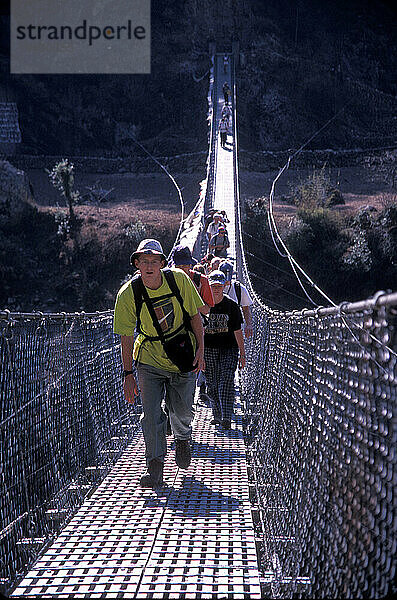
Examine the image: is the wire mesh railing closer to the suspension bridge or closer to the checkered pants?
the suspension bridge

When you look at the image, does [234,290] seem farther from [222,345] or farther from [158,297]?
[158,297]

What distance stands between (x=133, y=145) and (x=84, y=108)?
4309 millimetres

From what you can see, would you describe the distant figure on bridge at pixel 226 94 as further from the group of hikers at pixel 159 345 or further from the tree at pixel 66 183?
the group of hikers at pixel 159 345

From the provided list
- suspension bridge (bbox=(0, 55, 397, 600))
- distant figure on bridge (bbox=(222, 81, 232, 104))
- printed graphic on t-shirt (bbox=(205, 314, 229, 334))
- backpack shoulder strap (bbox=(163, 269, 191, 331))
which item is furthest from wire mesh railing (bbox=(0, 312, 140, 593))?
distant figure on bridge (bbox=(222, 81, 232, 104))

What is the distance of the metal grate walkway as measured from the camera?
7.97ft

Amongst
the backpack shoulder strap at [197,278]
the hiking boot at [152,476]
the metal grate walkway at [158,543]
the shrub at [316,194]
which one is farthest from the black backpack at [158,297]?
the shrub at [316,194]

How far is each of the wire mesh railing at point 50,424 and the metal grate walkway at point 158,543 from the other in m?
0.13

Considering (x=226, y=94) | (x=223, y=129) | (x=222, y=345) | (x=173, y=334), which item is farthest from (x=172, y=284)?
(x=226, y=94)

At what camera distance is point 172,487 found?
12.2ft

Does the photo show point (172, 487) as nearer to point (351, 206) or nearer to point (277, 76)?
point (351, 206)

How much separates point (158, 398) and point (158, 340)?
0.32 m

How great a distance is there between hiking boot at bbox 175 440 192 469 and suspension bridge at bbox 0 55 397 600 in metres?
0.09

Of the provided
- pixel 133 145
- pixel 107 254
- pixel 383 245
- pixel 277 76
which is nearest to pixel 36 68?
pixel 133 145

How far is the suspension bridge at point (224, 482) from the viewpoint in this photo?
173 cm
